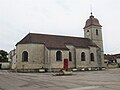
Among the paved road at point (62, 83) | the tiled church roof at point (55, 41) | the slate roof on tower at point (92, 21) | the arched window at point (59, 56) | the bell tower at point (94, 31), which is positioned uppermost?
the slate roof on tower at point (92, 21)

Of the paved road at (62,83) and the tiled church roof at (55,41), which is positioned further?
the tiled church roof at (55,41)

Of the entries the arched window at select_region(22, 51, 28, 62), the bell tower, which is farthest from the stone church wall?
the bell tower

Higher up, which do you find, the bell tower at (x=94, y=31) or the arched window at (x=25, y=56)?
the bell tower at (x=94, y=31)

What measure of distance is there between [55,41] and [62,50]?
329cm

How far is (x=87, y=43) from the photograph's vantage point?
53094mm

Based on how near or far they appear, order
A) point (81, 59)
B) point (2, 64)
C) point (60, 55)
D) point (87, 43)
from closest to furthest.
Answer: point (60, 55) → point (81, 59) → point (87, 43) → point (2, 64)

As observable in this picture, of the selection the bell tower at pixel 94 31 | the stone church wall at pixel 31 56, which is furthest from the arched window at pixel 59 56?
the bell tower at pixel 94 31

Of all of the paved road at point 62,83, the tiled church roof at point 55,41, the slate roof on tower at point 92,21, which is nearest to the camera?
the paved road at point 62,83

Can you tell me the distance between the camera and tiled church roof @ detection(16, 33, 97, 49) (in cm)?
4578

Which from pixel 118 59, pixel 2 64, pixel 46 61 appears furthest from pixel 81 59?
pixel 118 59

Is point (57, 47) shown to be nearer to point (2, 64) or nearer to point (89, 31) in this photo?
point (89, 31)

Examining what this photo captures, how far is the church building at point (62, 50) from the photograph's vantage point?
44562 millimetres

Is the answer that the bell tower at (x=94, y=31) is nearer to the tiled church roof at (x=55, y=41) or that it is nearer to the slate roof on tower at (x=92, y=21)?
the slate roof on tower at (x=92, y=21)

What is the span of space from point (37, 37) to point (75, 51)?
10079 millimetres
